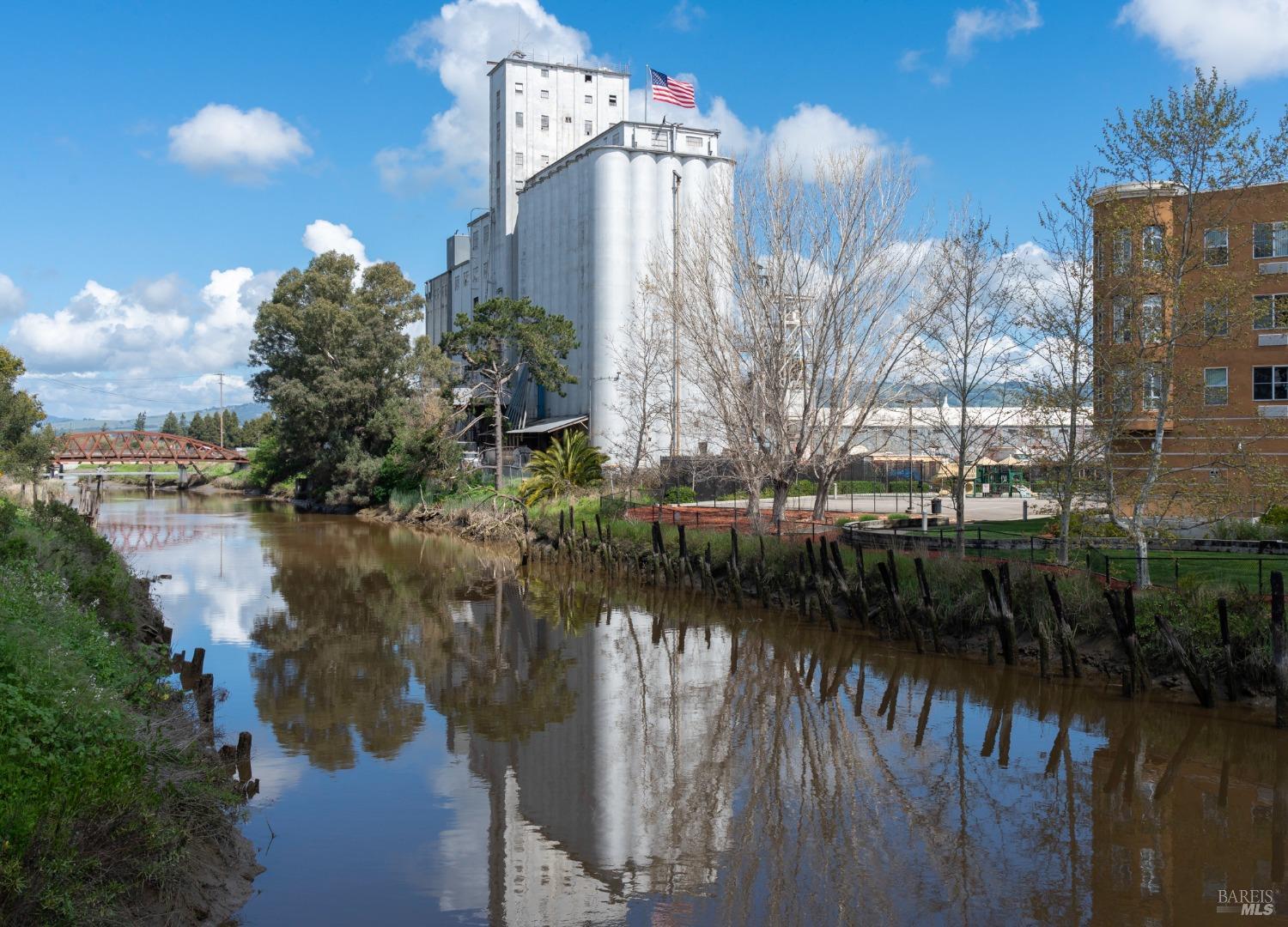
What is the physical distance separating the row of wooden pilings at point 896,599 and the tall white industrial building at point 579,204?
21957mm

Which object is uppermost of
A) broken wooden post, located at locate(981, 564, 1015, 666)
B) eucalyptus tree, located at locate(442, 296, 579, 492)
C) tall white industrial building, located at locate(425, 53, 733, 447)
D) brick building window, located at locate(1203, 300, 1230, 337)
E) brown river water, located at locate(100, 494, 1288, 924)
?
tall white industrial building, located at locate(425, 53, 733, 447)

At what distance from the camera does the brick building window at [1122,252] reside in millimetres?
21233

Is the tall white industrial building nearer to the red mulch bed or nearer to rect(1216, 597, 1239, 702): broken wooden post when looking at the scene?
the red mulch bed

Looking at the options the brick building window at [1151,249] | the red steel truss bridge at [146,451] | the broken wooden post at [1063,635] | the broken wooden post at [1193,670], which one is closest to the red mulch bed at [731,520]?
the broken wooden post at [1063,635]

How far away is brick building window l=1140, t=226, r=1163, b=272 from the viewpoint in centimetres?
2048

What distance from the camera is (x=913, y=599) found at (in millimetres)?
21969

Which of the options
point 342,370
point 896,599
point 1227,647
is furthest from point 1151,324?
point 342,370

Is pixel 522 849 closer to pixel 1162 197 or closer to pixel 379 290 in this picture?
pixel 1162 197

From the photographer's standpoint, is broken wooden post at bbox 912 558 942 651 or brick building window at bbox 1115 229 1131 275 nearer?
broken wooden post at bbox 912 558 942 651

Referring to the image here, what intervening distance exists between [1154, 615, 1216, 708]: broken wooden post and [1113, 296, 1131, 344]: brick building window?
290 inches

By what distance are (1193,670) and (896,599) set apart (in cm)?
642

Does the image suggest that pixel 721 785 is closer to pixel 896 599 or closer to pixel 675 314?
pixel 896 599

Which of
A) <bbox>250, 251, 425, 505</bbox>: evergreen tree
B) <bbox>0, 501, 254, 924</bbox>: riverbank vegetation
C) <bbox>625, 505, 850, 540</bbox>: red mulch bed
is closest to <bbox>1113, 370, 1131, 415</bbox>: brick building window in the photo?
<bbox>625, 505, 850, 540</bbox>: red mulch bed

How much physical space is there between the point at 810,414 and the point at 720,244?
621 centimetres
